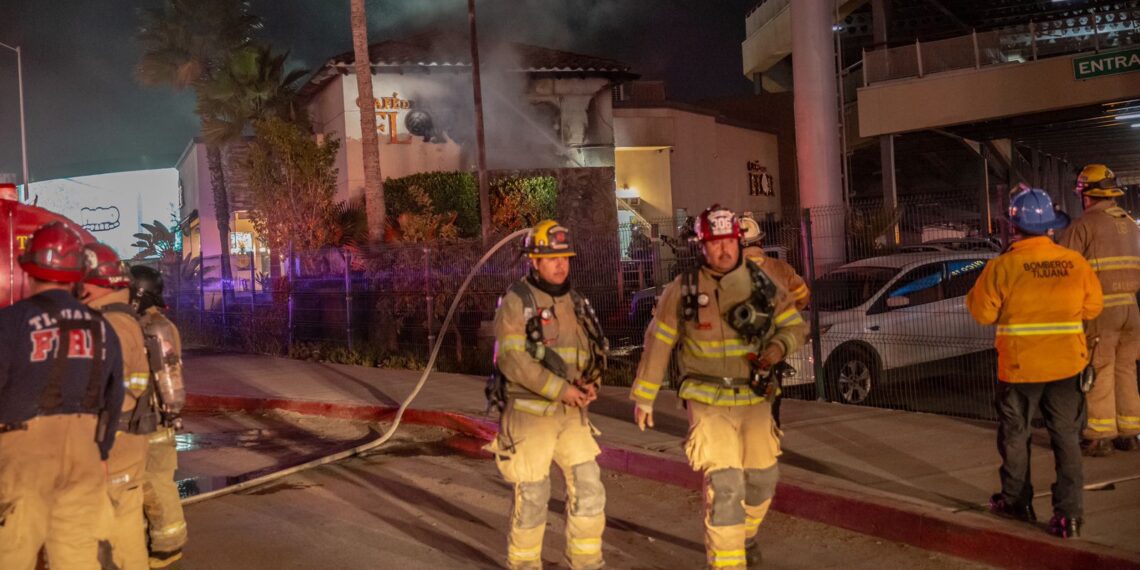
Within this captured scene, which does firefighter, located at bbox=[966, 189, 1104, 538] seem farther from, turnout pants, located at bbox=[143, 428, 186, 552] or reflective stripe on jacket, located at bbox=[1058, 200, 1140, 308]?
turnout pants, located at bbox=[143, 428, 186, 552]

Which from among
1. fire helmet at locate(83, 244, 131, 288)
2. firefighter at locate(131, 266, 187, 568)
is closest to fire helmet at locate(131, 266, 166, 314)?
firefighter at locate(131, 266, 187, 568)

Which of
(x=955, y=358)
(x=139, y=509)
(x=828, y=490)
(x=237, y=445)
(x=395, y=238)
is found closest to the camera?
(x=139, y=509)

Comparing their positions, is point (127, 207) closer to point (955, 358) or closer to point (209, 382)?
point (209, 382)

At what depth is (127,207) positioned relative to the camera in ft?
182

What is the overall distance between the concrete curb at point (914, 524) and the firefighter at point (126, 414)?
165 inches

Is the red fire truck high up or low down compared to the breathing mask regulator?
up

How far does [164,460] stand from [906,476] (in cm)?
490

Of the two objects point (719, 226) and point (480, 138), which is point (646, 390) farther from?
point (480, 138)

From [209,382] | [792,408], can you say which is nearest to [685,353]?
[792,408]

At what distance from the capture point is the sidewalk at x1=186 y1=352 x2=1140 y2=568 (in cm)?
603

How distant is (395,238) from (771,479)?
58.8 ft

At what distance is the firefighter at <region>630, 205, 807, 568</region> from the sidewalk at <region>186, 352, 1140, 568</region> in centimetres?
147

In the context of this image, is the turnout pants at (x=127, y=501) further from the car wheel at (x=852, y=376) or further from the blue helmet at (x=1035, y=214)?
the car wheel at (x=852, y=376)

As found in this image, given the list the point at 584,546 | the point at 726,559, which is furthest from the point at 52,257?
the point at 726,559
